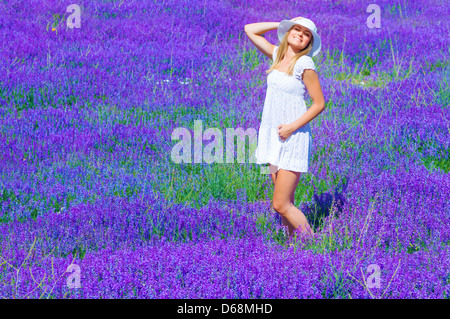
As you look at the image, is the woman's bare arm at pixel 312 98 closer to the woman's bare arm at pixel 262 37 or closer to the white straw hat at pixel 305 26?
the white straw hat at pixel 305 26

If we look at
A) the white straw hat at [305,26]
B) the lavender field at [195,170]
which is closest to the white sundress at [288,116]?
the white straw hat at [305,26]

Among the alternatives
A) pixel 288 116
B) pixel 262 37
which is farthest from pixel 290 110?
pixel 262 37

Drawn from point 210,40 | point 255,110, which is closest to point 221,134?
point 255,110

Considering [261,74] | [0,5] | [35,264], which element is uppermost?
[0,5]

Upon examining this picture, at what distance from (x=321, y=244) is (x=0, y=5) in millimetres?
8091

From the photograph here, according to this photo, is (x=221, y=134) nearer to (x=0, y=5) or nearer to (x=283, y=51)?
(x=283, y=51)

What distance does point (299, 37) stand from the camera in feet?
10.2

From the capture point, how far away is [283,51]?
3.19 m

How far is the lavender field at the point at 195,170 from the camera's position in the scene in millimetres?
2619

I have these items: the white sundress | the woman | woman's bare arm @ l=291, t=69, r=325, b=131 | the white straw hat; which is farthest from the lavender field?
the white straw hat

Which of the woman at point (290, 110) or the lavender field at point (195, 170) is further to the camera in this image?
the woman at point (290, 110)

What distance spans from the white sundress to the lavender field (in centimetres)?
54

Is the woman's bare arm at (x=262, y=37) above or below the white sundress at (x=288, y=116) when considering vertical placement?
above

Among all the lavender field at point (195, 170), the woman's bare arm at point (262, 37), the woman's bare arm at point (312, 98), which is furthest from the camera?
the woman's bare arm at point (262, 37)
